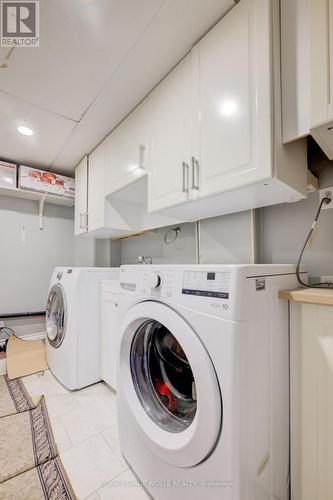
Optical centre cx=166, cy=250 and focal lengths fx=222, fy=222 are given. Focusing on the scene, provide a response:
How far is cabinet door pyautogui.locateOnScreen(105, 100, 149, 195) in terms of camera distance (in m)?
1.54

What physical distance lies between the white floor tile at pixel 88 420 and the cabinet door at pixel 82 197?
5.09 ft

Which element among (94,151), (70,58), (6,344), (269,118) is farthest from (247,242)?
(6,344)

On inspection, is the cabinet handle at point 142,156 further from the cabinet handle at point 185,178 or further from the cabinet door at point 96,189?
the cabinet door at point 96,189

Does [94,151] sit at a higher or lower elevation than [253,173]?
higher

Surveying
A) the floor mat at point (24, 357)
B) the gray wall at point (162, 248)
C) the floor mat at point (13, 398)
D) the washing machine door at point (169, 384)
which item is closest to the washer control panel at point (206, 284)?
the washing machine door at point (169, 384)

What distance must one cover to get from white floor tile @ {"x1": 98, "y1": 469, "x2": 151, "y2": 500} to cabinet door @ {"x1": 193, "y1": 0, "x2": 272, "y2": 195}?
144 cm

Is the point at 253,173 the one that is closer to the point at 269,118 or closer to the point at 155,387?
the point at 269,118

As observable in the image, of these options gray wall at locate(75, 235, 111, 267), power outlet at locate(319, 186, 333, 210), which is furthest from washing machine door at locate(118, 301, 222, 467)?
gray wall at locate(75, 235, 111, 267)

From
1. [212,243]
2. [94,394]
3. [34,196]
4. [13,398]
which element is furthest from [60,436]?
[34,196]

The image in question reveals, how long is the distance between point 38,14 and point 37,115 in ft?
2.67

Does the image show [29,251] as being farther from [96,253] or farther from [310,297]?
[310,297]

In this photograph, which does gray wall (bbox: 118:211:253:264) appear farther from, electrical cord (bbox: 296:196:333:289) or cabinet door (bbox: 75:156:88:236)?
cabinet door (bbox: 75:156:88:236)

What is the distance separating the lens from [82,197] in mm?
2400

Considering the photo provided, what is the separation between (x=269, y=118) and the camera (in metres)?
0.86
